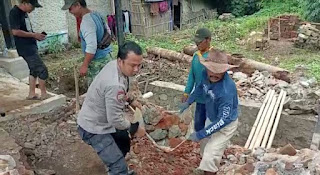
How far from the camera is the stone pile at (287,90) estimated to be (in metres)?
6.24

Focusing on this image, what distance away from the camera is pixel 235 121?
393 cm

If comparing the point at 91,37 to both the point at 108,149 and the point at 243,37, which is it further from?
the point at 243,37

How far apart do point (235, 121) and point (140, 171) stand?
145 centimetres

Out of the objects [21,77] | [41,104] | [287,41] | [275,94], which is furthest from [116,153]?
[287,41]

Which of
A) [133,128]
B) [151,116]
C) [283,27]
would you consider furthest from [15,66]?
[283,27]

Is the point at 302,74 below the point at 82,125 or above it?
below

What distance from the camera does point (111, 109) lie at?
3.43 m

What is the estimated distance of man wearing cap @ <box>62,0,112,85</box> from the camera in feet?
16.7

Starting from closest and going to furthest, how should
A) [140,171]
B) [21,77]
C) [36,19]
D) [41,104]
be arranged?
1. [140,171]
2. [41,104]
3. [21,77]
4. [36,19]

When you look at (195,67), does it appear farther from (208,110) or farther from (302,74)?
(302,74)

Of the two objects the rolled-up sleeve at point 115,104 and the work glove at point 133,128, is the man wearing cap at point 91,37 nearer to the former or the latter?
the work glove at point 133,128

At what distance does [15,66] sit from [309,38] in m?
8.87

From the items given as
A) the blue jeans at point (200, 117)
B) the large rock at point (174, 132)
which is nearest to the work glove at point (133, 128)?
the blue jeans at point (200, 117)

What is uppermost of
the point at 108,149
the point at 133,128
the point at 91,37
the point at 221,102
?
the point at 91,37
